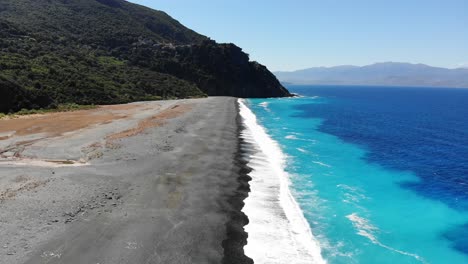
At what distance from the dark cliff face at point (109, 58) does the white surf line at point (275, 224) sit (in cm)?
4543

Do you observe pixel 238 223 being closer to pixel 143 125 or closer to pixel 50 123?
pixel 143 125

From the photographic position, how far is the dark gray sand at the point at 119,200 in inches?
621

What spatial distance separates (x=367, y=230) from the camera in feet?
68.3

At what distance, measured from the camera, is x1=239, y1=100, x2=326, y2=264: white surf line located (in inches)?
659

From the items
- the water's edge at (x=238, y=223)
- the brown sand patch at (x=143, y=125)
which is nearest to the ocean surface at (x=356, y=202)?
the water's edge at (x=238, y=223)

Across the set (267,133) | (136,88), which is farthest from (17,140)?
(136,88)

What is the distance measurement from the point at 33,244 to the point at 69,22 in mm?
130513

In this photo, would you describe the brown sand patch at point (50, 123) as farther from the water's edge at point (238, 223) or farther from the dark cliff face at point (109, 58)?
the water's edge at point (238, 223)

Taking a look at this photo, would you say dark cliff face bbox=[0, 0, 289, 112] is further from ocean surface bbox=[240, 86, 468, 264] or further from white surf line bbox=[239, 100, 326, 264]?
white surf line bbox=[239, 100, 326, 264]

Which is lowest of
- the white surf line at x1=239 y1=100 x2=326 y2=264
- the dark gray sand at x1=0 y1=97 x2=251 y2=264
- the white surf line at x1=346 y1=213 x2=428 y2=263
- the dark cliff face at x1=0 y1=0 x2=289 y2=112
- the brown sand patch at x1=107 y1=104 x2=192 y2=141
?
the white surf line at x1=346 y1=213 x2=428 y2=263

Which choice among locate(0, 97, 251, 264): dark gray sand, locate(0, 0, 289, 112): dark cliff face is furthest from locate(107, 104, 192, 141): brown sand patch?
locate(0, 0, 289, 112): dark cliff face

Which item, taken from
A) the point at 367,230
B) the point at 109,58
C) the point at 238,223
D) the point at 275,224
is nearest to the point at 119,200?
the point at 238,223

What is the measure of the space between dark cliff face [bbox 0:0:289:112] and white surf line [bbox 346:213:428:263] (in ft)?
172

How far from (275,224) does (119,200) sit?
8604 millimetres
